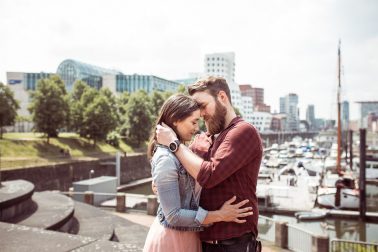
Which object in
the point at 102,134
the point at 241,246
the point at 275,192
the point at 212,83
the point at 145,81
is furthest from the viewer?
the point at 145,81

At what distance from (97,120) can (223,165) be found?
43070 mm

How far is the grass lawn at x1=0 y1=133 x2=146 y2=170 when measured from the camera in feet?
100

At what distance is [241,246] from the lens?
2688mm

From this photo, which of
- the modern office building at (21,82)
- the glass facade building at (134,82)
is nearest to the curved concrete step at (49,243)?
the modern office building at (21,82)

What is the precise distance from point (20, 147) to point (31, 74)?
65.1m

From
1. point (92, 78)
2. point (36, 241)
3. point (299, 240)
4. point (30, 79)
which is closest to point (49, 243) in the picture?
point (36, 241)

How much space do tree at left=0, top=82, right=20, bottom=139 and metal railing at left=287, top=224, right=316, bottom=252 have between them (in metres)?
33.8

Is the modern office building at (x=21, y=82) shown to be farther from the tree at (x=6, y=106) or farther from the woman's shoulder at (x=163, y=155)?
the woman's shoulder at (x=163, y=155)

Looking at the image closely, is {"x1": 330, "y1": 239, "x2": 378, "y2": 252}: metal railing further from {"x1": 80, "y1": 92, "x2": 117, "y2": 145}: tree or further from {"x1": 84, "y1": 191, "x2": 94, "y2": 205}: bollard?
{"x1": 80, "y1": 92, "x2": 117, "y2": 145}: tree

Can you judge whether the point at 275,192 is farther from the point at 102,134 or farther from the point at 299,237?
the point at 102,134

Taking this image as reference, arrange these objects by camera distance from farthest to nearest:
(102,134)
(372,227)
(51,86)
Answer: (102,134)
(51,86)
(372,227)

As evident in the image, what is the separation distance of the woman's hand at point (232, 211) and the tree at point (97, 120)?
42.5 m

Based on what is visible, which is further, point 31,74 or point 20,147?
point 31,74

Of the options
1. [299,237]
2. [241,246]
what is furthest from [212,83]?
[299,237]
